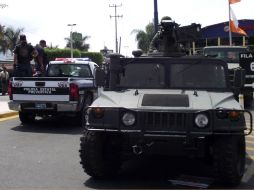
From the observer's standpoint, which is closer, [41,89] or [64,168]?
[64,168]

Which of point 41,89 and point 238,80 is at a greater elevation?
point 238,80

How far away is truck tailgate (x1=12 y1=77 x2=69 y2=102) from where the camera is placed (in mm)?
12266

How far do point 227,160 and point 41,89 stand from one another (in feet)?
22.7

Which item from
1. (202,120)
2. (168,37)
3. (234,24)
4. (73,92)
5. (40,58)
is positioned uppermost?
(234,24)

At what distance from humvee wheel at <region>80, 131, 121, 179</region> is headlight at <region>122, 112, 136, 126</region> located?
0.40 m

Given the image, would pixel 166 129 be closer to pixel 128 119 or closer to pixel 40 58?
pixel 128 119

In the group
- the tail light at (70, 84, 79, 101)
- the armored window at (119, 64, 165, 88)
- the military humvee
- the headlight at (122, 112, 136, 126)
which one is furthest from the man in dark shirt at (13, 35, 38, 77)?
the headlight at (122, 112, 136, 126)

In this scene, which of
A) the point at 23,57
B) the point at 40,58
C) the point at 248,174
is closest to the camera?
the point at 248,174

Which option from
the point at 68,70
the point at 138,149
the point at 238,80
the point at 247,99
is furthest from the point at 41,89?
the point at 247,99

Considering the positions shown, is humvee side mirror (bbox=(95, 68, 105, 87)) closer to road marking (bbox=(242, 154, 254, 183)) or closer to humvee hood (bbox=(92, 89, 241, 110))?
humvee hood (bbox=(92, 89, 241, 110))

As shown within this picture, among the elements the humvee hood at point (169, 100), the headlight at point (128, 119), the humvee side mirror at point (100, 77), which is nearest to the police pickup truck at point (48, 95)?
the humvee side mirror at point (100, 77)

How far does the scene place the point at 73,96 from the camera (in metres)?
12.2

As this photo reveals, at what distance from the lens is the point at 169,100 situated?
682 cm

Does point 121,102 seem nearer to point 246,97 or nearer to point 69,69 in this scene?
point 69,69
